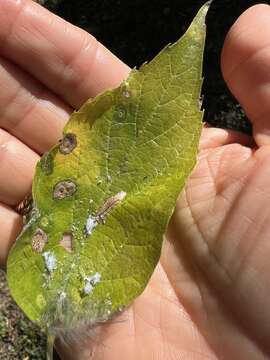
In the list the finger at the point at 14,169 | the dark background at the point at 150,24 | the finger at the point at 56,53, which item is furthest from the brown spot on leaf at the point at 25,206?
the dark background at the point at 150,24

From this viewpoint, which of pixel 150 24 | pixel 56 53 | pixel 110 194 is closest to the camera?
pixel 110 194

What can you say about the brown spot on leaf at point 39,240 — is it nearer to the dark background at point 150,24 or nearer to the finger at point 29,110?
the finger at point 29,110

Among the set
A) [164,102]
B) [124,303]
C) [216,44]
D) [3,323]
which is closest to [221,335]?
[124,303]

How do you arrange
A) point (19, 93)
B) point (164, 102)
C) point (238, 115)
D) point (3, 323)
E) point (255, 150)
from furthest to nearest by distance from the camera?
1. point (238, 115)
2. point (3, 323)
3. point (19, 93)
4. point (255, 150)
5. point (164, 102)

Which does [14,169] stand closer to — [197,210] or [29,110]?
[29,110]

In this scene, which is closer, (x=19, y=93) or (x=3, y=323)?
(x=19, y=93)

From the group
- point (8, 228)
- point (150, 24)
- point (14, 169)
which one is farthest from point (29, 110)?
point (150, 24)

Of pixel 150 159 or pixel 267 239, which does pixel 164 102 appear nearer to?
pixel 150 159
